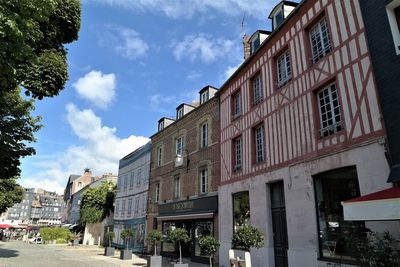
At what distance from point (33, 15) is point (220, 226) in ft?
34.8

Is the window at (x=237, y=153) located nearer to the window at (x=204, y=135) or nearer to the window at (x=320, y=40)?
the window at (x=204, y=135)

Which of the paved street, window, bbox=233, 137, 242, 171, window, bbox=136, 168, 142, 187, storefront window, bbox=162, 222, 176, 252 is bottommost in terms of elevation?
the paved street

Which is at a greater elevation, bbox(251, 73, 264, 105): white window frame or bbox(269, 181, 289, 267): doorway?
bbox(251, 73, 264, 105): white window frame

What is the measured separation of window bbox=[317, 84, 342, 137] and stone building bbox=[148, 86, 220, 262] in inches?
249

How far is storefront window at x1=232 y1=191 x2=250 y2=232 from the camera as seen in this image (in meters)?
11.8

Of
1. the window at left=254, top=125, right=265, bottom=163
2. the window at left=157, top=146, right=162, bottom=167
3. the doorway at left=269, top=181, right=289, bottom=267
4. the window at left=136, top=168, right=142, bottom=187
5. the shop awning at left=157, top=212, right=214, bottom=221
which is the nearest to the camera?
the doorway at left=269, top=181, right=289, bottom=267

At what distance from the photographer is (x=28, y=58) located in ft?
18.8

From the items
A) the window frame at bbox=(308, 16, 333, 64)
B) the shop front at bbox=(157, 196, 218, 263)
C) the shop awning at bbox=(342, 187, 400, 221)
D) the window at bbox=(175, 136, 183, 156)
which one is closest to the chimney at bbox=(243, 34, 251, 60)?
the window frame at bbox=(308, 16, 333, 64)

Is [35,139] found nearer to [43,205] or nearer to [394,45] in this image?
[394,45]

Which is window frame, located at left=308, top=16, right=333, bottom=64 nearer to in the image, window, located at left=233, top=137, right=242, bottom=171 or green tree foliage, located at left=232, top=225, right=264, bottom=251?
window, located at left=233, top=137, right=242, bottom=171

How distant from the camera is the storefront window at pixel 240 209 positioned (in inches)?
464

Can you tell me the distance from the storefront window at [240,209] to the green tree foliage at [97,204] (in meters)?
20.7

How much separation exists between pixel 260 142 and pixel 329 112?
350 cm

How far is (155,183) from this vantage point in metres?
20.3
